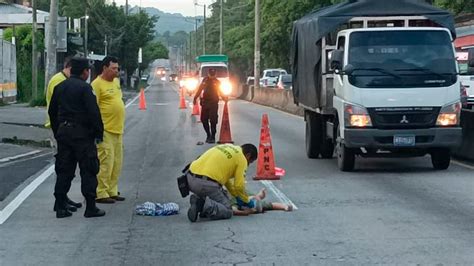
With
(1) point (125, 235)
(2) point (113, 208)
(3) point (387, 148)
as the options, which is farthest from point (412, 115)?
(1) point (125, 235)

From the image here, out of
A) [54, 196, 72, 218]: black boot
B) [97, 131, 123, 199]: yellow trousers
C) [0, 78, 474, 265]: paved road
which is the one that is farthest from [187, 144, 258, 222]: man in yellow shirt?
[97, 131, 123, 199]: yellow trousers

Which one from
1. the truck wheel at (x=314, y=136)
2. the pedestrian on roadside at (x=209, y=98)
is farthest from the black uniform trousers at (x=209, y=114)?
the truck wheel at (x=314, y=136)

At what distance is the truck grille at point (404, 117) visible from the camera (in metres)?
14.5

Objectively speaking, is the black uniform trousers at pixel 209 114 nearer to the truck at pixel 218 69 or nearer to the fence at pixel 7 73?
the fence at pixel 7 73

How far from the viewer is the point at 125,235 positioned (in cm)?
982

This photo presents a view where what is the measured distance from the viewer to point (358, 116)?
14531mm

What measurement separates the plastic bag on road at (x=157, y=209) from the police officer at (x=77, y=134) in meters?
0.58

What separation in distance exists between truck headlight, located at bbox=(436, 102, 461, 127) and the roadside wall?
2.30 meters

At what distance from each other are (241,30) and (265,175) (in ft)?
251

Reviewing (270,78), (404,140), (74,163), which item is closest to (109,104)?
(74,163)

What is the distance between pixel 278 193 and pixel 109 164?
2507 millimetres

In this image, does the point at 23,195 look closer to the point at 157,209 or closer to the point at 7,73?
the point at 157,209

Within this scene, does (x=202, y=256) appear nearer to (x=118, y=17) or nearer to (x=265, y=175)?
(x=265, y=175)

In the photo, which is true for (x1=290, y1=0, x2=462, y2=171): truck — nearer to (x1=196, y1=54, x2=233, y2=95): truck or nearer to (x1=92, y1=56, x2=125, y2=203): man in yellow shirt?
(x1=92, y1=56, x2=125, y2=203): man in yellow shirt
